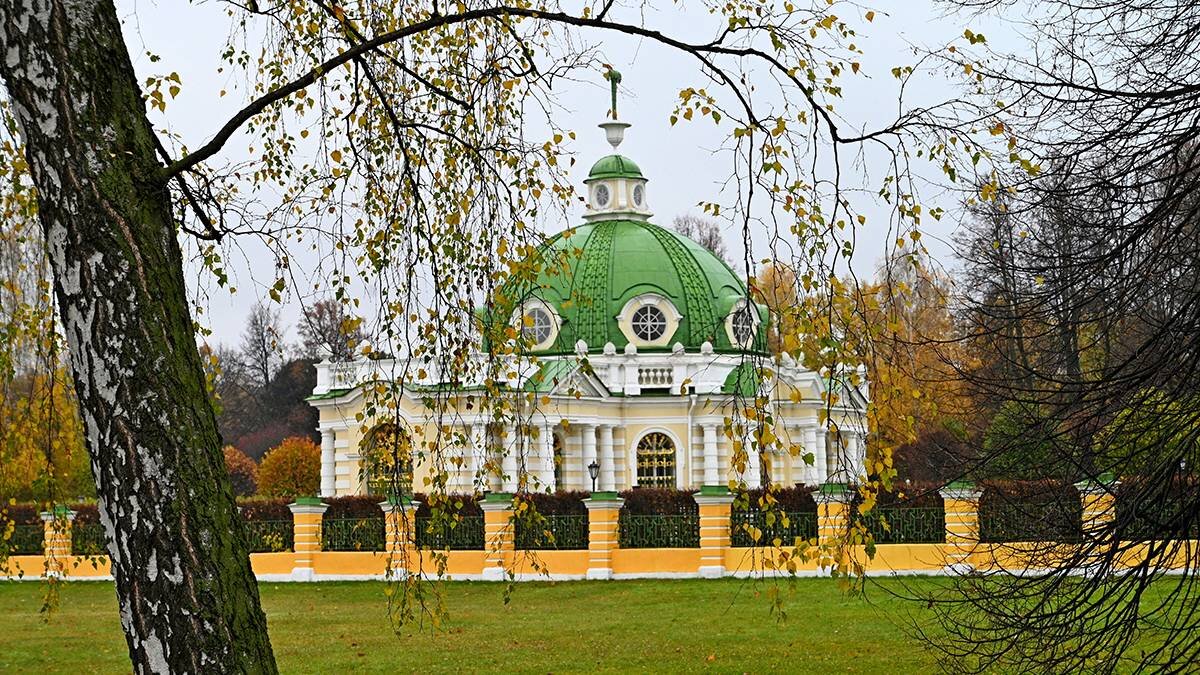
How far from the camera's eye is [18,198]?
8336 millimetres

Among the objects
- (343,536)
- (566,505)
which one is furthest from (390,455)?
(343,536)

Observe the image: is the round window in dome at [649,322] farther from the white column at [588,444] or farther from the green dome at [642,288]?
the white column at [588,444]

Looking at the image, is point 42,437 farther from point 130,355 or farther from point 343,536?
point 343,536

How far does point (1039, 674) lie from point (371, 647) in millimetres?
8421

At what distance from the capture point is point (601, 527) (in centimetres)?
2347

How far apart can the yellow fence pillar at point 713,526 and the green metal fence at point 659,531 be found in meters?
0.73

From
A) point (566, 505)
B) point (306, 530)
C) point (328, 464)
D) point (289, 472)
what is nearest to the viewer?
point (566, 505)

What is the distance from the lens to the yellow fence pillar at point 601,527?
23344mm

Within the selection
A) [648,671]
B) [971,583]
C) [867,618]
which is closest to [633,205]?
[867,618]

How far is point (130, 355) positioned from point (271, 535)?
69.2 ft

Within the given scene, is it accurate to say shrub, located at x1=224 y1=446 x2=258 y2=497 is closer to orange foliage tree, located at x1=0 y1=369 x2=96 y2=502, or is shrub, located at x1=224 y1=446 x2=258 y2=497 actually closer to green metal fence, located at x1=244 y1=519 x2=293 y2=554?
green metal fence, located at x1=244 y1=519 x2=293 y2=554

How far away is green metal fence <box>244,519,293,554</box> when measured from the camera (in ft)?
85.3

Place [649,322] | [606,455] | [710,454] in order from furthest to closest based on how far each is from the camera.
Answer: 1. [649,322]
2. [710,454]
3. [606,455]

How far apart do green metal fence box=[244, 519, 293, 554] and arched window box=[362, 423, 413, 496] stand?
1752cm
